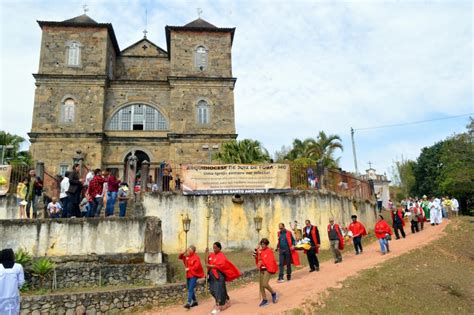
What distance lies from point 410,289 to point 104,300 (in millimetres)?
7858

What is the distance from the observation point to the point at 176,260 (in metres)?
13.9

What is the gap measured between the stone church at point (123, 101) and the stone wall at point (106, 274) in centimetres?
1504

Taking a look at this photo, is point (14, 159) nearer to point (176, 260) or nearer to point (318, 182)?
point (176, 260)

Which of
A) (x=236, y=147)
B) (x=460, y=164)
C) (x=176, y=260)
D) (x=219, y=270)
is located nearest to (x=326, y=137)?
(x=460, y=164)

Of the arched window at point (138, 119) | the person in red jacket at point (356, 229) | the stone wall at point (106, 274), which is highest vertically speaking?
the arched window at point (138, 119)

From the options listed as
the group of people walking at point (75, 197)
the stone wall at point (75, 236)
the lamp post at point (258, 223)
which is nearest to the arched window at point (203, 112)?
the lamp post at point (258, 223)

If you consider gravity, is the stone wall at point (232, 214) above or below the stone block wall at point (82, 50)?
below

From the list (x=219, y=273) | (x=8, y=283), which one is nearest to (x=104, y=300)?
(x=219, y=273)

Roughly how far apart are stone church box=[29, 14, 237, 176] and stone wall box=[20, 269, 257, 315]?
16.1 metres

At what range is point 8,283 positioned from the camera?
593 centimetres

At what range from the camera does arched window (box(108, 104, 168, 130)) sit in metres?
28.2

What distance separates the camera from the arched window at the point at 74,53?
91.6ft

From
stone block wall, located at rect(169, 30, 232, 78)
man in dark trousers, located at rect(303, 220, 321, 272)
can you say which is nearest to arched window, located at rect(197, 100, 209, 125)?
stone block wall, located at rect(169, 30, 232, 78)

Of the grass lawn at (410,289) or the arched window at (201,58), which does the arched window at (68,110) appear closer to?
the arched window at (201,58)
